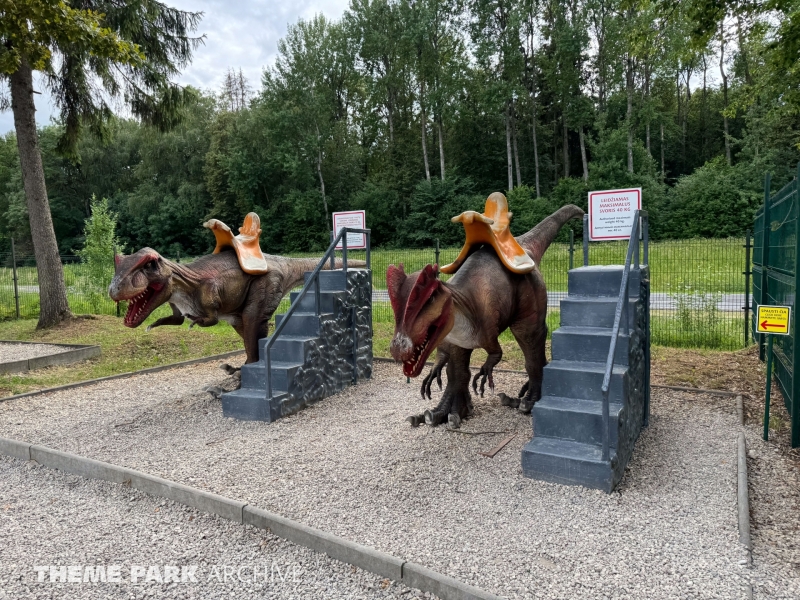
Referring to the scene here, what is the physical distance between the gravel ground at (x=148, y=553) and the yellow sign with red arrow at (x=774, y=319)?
3085mm

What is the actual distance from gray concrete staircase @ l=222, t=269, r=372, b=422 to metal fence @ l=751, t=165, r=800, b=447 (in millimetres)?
4113

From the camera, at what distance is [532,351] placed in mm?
4699

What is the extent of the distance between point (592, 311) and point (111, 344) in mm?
8601

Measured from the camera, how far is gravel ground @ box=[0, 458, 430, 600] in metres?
2.64

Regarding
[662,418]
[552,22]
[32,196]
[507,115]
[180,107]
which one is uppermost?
[552,22]

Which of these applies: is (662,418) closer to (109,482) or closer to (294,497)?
(294,497)

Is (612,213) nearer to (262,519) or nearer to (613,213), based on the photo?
(613,213)

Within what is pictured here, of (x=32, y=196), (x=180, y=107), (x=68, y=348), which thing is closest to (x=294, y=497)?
(x=68, y=348)

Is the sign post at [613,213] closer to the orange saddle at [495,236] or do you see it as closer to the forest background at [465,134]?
the orange saddle at [495,236]

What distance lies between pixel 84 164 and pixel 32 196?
38998 mm

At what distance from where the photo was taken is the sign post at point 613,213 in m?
5.34

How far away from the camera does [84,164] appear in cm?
4441

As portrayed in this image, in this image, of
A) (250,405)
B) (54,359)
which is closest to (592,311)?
(250,405)

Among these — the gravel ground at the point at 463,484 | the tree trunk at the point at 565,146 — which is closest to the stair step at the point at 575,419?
the gravel ground at the point at 463,484
